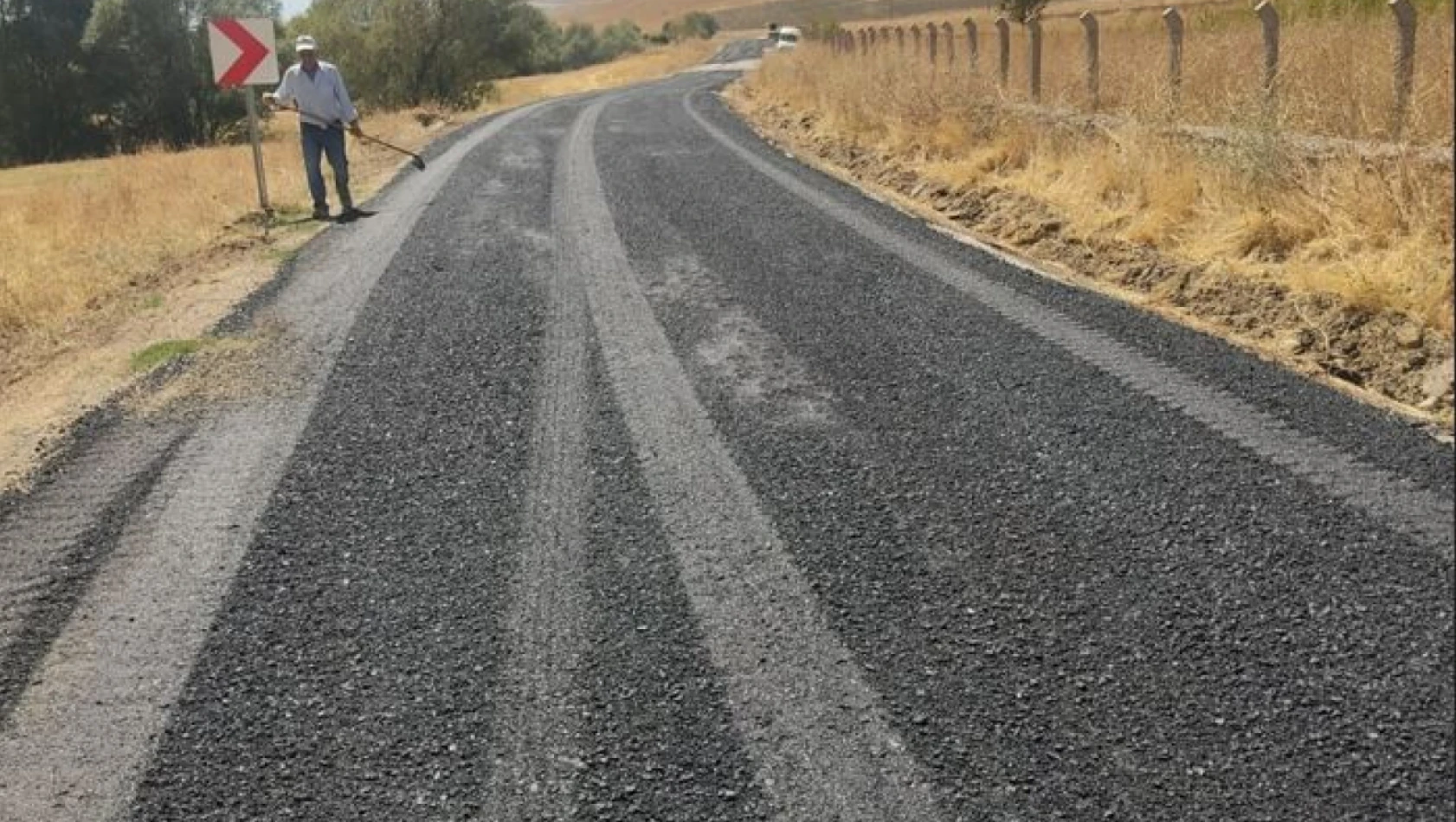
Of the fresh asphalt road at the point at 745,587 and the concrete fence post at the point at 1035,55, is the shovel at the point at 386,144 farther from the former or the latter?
the concrete fence post at the point at 1035,55

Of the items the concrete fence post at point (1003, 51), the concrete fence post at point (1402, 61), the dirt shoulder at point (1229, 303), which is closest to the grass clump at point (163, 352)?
the dirt shoulder at point (1229, 303)

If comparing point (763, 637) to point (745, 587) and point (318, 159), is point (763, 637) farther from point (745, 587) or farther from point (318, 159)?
point (318, 159)

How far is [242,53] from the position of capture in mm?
10625

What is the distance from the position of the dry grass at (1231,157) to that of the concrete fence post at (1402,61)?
0.39ft

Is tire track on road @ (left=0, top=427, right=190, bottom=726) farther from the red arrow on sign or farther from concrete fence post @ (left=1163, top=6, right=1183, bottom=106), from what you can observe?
→ concrete fence post @ (left=1163, top=6, right=1183, bottom=106)

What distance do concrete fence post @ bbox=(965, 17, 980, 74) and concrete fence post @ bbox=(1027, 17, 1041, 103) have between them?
1.15 m

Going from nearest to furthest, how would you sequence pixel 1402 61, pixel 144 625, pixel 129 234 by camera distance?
pixel 144 625
pixel 1402 61
pixel 129 234

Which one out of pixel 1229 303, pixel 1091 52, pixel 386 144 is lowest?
pixel 1229 303

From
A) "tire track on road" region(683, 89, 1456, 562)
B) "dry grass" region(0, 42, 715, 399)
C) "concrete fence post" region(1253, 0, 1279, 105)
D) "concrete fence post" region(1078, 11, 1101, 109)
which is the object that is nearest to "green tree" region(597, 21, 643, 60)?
"dry grass" region(0, 42, 715, 399)

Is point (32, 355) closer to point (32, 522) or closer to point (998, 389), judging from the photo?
point (32, 522)

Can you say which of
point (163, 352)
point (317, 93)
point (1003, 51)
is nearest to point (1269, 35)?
point (1003, 51)

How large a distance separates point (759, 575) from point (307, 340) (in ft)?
12.1

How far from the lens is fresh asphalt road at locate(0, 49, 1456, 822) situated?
254 cm

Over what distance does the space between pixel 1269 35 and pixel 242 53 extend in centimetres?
899
